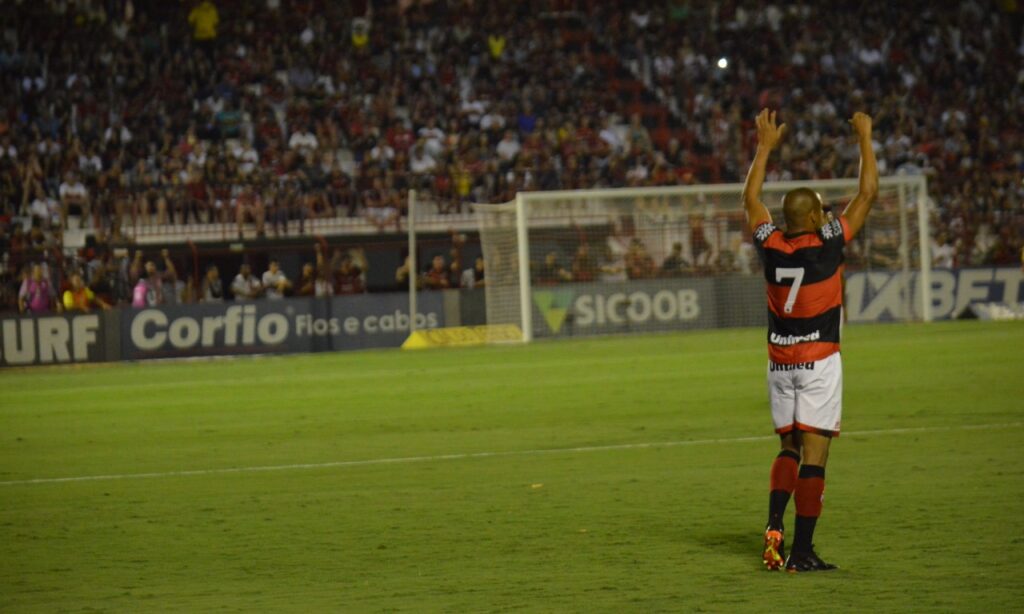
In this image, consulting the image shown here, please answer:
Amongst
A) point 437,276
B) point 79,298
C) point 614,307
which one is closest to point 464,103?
point 437,276

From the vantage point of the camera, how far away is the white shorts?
6914mm

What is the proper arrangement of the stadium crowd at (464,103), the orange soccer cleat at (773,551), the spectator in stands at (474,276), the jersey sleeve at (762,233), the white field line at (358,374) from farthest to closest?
the stadium crowd at (464,103)
the spectator in stands at (474,276)
the white field line at (358,374)
the jersey sleeve at (762,233)
the orange soccer cleat at (773,551)

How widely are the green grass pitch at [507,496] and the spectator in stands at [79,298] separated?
8151 millimetres

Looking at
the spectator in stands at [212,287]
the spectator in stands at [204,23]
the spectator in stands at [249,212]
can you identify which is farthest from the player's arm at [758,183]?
the spectator in stands at [204,23]

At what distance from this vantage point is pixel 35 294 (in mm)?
27125

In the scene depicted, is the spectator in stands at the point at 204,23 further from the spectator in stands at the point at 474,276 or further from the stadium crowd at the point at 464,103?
the spectator in stands at the point at 474,276

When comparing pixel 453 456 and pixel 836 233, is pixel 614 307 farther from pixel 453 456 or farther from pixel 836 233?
pixel 836 233

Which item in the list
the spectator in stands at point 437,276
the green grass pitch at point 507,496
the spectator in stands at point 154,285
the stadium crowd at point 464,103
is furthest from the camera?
the stadium crowd at point 464,103

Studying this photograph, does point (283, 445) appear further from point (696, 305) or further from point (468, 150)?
point (468, 150)

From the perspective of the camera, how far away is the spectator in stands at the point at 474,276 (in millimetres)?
29141

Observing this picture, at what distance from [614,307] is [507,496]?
19352 mm

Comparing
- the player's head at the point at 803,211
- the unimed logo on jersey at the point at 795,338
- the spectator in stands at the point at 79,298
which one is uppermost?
the player's head at the point at 803,211

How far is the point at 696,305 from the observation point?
2922 centimetres

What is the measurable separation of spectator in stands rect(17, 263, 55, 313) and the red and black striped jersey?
22.3 m
